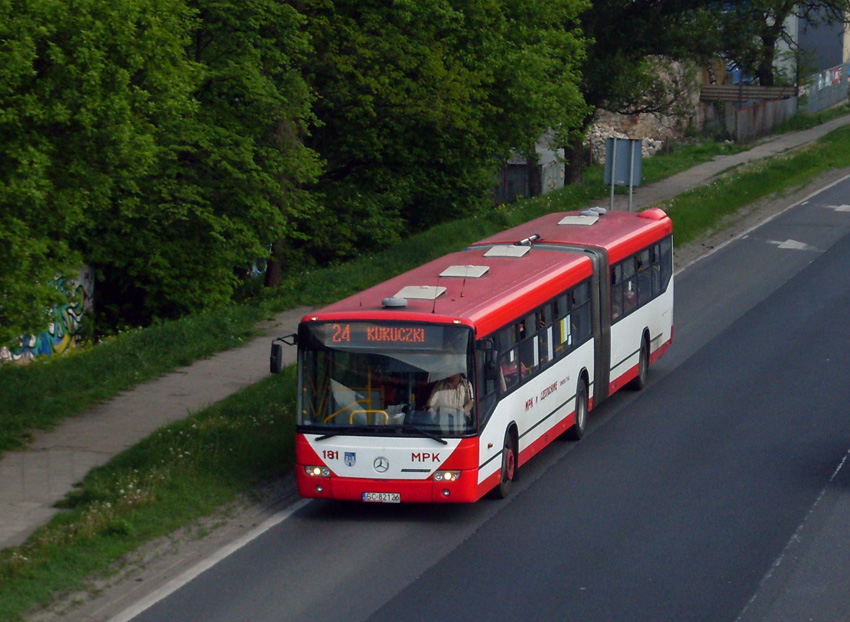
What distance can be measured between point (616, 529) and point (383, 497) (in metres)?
2.38

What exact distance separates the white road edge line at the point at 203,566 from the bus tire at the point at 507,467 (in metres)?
2.14

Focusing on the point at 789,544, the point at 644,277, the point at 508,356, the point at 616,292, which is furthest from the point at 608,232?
the point at 789,544

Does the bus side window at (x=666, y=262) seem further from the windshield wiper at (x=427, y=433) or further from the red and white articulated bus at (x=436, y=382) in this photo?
the windshield wiper at (x=427, y=433)

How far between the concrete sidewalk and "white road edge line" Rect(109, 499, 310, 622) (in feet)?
6.40

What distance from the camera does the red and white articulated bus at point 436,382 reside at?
13.0 metres

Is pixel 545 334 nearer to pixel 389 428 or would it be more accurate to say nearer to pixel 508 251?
pixel 508 251

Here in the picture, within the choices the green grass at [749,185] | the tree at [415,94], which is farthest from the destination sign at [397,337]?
the green grass at [749,185]

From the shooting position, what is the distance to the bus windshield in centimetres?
→ 1299

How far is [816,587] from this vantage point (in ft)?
36.2

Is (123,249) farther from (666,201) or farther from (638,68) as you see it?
(638,68)

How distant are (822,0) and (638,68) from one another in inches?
340

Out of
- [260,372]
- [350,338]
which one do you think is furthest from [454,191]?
[350,338]

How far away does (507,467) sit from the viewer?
46.7 ft

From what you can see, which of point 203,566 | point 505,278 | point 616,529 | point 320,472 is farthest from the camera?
point 505,278
